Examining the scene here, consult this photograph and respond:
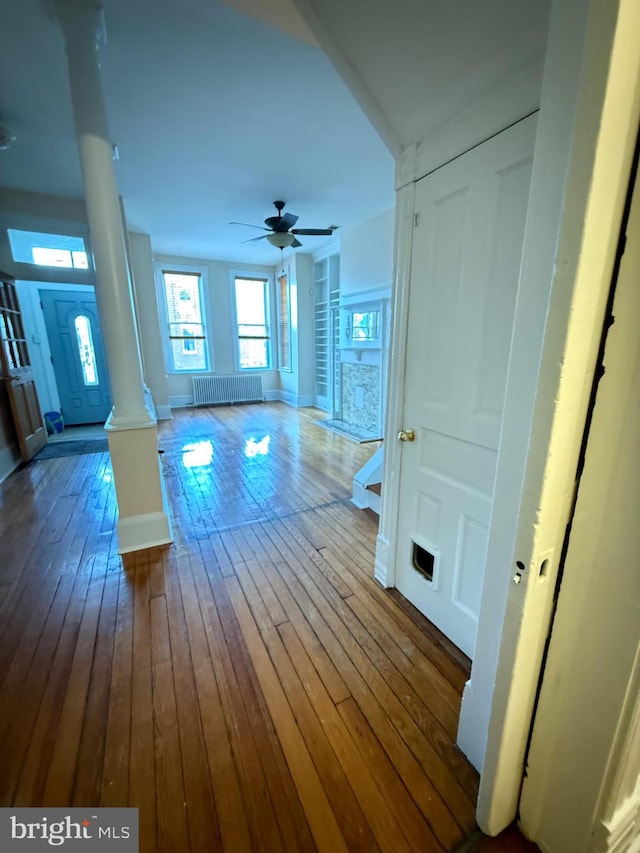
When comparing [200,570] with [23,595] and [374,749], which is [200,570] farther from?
[374,749]

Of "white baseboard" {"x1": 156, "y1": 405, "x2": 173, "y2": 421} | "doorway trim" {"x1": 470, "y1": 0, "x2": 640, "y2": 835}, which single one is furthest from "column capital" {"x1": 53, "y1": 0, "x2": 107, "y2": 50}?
"white baseboard" {"x1": 156, "y1": 405, "x2": 173, "y2": 421}

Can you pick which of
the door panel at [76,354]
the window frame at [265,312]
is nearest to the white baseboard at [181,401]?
the window frame at [265,312]

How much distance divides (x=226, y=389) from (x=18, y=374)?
384 centimetres

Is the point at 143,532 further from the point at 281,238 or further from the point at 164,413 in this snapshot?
the point at 164,413

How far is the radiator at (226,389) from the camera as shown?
7.37 metres

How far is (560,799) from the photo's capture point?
2.84ft

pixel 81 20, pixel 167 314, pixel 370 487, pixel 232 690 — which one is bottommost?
pixel 232 690

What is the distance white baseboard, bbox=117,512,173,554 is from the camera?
233 cm

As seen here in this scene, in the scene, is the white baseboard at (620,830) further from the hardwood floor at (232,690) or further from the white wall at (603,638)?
the hardwood floor at (232,690)

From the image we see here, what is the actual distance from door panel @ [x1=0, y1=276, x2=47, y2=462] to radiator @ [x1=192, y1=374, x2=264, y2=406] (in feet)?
10.0

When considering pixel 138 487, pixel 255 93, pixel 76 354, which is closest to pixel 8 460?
pixel 138 487

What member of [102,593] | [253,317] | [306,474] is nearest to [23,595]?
[102,593]

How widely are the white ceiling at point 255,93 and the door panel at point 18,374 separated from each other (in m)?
1.33

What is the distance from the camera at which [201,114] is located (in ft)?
8.58
